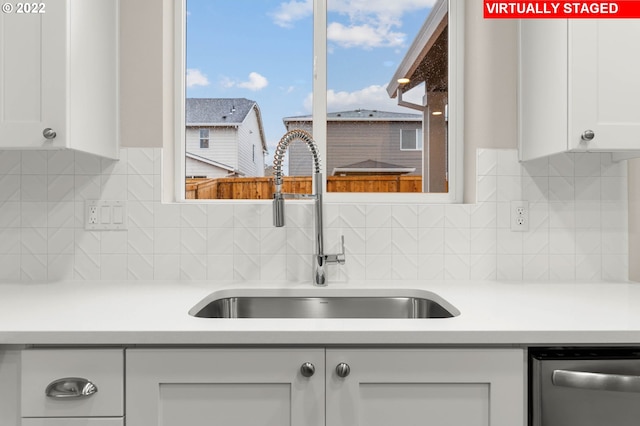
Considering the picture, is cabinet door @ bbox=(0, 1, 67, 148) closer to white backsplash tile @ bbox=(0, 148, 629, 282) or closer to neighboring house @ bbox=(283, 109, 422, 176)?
white backsplash tile @ bbox=(0, 148, 629, 282)

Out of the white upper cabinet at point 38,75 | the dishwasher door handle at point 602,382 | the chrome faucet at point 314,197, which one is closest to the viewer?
the dishwasher door handle at point 602,382

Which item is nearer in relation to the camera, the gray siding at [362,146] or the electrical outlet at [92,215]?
the electrical outlet at [92,215]

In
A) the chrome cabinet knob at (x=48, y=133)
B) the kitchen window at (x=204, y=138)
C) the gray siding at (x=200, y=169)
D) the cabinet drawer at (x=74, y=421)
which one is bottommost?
the cabinet drawer at (x=74, y=421)

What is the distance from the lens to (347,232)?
1722 mm

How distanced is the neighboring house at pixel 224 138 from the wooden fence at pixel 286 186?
0.13 feet

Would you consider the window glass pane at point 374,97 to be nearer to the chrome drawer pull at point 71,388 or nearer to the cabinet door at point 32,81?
the cabinet door at point 32,81

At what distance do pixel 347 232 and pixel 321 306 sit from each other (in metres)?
0.31

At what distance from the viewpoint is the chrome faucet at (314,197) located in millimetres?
1546

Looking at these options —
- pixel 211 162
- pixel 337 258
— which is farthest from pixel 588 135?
pixel 211 162

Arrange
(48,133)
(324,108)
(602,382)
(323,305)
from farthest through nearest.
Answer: (324,108) < (323,305) < (48,133) < (602,382)

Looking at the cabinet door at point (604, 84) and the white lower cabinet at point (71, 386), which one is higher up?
the cabinet door at point (604, 84)

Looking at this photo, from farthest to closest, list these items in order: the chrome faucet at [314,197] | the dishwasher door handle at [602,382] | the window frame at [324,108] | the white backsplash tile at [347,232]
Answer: the window frame at [324,108] < the white backsplash tile at [347,232] < the chrome faucet at [314,197] < the dishwasher door handle at [602,382]

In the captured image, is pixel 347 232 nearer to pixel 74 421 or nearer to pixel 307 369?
pixel 307 369

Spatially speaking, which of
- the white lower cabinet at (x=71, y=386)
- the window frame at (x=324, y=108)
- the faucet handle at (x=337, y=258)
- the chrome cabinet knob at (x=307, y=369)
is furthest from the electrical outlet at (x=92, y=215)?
the chrome cabinet knob at (x=307, y=369)
